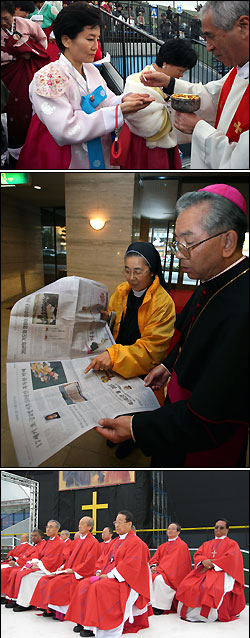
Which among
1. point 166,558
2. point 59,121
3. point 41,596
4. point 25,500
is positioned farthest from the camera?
point 166,558

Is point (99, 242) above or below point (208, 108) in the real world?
below

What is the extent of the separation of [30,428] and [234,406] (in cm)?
54

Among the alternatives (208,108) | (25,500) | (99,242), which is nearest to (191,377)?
(99,242)

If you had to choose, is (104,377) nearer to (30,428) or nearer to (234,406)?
(30,428)

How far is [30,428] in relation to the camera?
1.42 metres

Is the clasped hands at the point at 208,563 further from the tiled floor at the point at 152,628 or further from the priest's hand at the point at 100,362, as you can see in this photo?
the priest's hand at the point at 100,362

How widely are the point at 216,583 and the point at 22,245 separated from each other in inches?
140

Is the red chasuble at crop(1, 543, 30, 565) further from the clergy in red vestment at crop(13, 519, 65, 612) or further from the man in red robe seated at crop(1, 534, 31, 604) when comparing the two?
the clergy in red vestment at crop(13, 519, 65, 612)

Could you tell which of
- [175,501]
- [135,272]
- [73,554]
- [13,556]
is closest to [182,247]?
[135,272]

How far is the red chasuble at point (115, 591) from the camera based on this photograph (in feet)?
11.1

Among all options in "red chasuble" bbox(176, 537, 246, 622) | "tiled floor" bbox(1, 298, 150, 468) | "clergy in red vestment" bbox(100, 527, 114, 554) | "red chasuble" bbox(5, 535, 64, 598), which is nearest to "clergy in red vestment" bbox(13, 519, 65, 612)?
"red chasuble" bbox(5, 535, 64, 598)

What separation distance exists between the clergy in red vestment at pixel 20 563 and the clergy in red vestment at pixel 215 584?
118 centimetres

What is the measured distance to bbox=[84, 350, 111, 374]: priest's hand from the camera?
144 cm

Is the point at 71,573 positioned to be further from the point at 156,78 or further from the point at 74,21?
the point at 74,21
